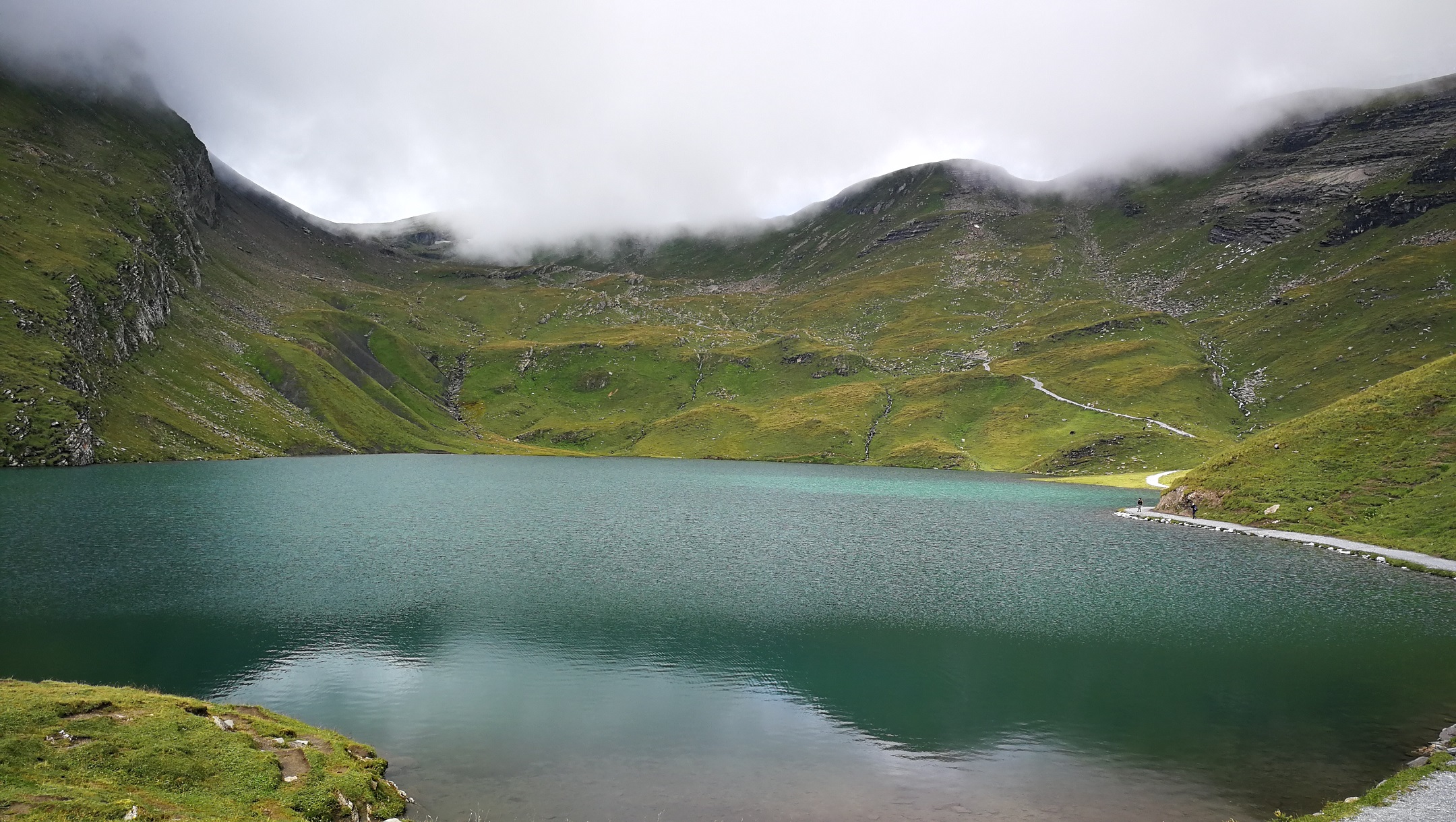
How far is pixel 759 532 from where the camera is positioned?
276 feet

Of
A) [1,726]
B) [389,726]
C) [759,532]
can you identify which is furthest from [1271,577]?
[1,726]

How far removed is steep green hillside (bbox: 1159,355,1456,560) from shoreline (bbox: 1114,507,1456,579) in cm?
133

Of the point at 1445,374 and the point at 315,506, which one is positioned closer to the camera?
the point at 1445,374

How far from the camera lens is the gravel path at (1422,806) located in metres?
22.6

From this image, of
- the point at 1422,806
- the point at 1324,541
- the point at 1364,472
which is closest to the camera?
the point at 1422,806

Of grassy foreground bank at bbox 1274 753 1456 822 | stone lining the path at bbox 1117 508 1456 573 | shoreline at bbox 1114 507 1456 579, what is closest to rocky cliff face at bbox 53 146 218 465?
grassy foreground bank at bbox 1274 753 1456 822

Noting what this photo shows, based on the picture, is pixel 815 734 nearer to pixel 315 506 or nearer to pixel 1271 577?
pixel 1271 577

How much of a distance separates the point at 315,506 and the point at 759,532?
58.5 meters

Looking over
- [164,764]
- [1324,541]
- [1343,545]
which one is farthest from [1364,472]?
[164,764]

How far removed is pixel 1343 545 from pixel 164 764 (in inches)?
3741

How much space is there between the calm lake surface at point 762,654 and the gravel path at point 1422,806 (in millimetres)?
2434

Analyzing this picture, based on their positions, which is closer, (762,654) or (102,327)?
(762,654)

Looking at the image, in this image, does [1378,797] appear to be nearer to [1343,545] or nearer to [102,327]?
[1343,545]

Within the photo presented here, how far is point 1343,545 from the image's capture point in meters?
71.6
